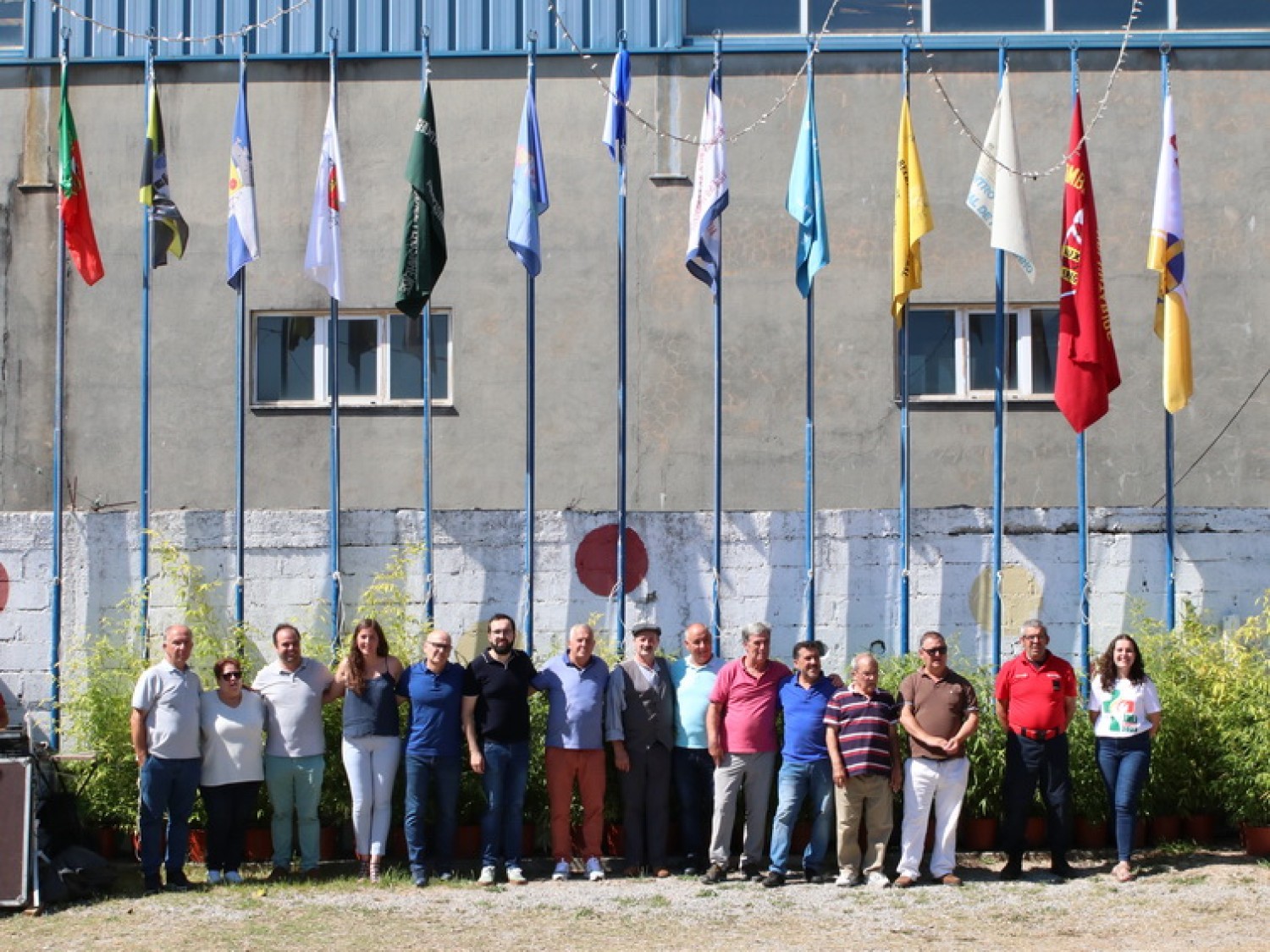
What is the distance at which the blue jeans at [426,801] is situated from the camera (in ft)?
32.6

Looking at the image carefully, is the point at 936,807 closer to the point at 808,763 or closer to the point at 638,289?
the point at 808,763

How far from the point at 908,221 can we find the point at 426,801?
16.3 ft

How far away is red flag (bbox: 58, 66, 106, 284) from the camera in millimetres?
11906

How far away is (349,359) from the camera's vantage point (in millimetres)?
13234

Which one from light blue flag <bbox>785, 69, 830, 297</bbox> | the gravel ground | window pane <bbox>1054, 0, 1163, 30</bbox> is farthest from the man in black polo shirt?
window pane <bbox>1054, 0, 1163, 30</bbox>

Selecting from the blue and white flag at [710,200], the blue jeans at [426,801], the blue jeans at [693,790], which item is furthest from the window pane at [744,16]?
the blue jeans at [426,801]

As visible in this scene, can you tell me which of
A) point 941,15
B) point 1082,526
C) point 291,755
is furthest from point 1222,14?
point 291,755

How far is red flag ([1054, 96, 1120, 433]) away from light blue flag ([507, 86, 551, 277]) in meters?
3.56

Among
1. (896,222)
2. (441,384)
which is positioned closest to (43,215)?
(441,384)

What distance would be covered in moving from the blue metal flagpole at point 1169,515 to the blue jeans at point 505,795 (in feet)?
16.3

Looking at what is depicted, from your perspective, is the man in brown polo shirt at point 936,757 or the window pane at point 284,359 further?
the window pane at point 284,359

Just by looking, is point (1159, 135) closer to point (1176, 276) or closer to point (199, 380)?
point (1176, 276)

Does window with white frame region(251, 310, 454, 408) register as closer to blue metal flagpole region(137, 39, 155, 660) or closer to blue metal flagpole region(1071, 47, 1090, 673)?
blue metal flagpole region(137, 39, 155, 660)

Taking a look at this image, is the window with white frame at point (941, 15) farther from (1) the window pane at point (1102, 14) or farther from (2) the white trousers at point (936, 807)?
(2) the white trousers at point (936, 807)
